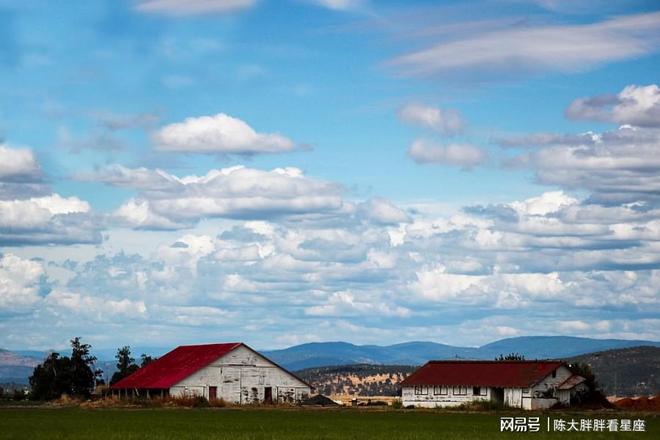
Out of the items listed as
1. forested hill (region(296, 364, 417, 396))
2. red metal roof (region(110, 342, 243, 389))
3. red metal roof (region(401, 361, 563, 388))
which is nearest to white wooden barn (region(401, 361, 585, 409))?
red metal roof (region(401, 361, 563, 388))

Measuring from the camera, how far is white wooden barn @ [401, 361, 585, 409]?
86.8m

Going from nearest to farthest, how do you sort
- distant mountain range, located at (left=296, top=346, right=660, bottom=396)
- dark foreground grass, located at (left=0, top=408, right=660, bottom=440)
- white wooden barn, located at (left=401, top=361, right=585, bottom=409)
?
dark foreground grass, located at (left=0, top=408, right=660, bottom=440) < white wooden barn, located at (left=401, top=361, right=585, bottom=409) < distant mountain range, located at (left=296, top=346, right=660, bottom=396)

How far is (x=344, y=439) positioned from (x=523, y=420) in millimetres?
20532

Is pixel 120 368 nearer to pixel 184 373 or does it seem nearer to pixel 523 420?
pixel 184 373

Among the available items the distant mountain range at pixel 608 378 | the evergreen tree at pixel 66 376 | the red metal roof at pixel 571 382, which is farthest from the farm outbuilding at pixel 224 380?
the distant mountain range at pixel 608 378

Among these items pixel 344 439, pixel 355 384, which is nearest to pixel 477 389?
pixel 344 439

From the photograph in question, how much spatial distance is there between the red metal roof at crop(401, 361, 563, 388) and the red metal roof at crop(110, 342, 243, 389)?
16.0m

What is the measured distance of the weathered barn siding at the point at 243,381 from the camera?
306 ft

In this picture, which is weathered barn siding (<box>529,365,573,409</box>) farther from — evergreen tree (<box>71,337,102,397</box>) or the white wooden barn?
evergreen tree (<box>71,337,102,397</box>)

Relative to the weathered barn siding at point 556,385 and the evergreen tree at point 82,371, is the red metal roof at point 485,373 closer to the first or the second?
the weathered barn siding at point 556,385

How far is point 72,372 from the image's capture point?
108m

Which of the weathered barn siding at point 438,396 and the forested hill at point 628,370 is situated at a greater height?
the forested hill at point 628,370

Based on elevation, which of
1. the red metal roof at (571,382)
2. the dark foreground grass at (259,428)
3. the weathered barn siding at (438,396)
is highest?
the red metal roof at (571,382)

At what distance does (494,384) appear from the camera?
88000mm
